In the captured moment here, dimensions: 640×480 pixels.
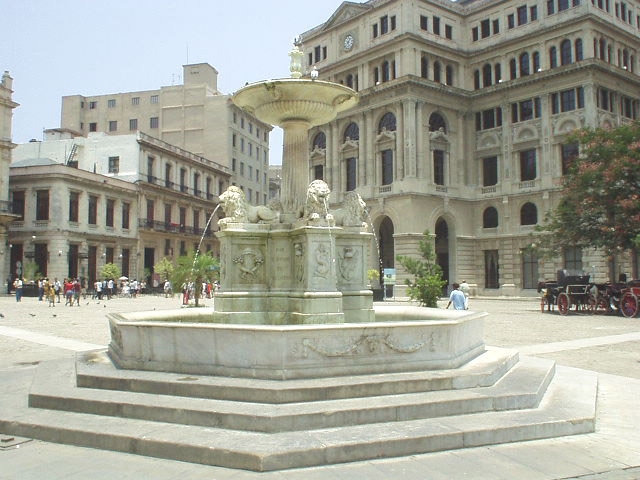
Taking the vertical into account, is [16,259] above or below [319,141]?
below

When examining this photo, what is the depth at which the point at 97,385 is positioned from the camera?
718 centimetres

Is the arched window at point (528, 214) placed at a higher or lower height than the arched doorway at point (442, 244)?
higher

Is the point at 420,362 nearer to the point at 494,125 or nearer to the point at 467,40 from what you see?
the point at 494,125

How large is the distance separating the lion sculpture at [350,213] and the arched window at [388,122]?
123ft

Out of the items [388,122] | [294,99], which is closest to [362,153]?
[388,122]

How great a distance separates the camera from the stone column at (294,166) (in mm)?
11109

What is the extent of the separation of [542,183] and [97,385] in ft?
139

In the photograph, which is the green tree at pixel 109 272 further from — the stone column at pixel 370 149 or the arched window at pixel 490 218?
the arched window at pixel 490 218

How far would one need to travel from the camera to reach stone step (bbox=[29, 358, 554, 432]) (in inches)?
231

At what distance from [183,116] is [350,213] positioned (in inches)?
2469

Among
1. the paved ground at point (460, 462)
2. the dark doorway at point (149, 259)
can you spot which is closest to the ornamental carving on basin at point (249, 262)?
the paved ground at point (460, 462)

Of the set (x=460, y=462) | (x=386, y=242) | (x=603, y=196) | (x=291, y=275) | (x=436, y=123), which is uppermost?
(x=436, y=123)

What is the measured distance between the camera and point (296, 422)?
19.1ft

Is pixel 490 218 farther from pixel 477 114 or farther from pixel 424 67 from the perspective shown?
pixel 424 67
